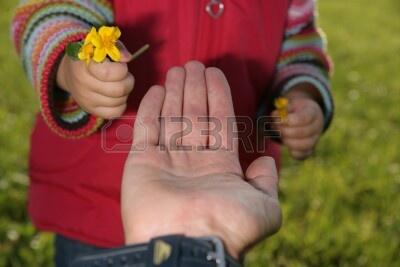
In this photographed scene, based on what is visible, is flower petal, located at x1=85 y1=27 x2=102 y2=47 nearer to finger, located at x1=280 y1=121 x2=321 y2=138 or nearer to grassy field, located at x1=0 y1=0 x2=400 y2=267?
finger, located at x1=280 y1=121 x2=321 y2=138

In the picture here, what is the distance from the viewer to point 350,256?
230 cm

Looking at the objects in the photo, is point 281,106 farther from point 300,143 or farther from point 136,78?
point 136,78

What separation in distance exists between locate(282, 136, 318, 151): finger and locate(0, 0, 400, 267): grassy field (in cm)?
64

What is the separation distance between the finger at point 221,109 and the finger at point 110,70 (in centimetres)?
20

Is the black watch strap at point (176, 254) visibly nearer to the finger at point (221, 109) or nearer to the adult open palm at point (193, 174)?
the adult open palm at point (193, 174)

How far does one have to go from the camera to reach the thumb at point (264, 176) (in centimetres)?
124

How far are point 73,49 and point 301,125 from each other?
2.12 feet

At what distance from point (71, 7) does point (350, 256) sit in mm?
1343

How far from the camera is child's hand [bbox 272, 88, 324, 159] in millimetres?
1691

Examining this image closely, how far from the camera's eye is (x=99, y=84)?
126 centimetres

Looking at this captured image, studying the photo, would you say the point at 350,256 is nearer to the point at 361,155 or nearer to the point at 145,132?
the point at 361,155

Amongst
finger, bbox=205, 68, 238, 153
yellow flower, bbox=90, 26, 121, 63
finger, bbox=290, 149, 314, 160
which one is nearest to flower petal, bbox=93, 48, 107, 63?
yellow flower, bbox=90, 26, 121, 63

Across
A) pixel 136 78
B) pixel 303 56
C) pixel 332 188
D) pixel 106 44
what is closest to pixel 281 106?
pixel 303 56

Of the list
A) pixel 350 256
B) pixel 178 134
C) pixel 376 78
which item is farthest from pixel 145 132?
pixel 376 78
